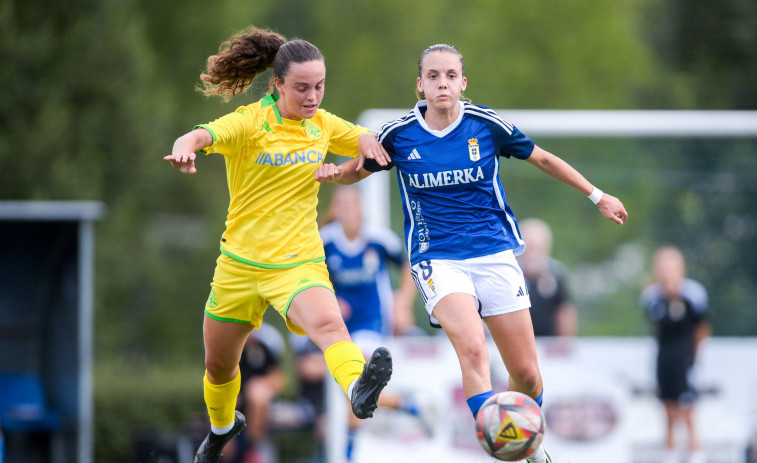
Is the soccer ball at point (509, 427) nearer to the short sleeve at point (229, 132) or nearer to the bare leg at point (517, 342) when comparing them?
the bare leg at point (517, 342)

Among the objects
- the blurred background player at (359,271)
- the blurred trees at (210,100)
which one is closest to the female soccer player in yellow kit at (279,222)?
the blurred background player at (359,271)

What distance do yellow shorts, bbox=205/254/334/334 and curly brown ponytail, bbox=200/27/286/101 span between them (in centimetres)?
97

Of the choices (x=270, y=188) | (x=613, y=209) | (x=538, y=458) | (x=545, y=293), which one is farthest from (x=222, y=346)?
Result: (x=545, y=293)

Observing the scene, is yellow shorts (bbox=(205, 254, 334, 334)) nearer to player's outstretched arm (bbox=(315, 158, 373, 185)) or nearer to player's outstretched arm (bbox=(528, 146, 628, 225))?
player's outstretched arm (bbox=(315, 158, 373, 185))

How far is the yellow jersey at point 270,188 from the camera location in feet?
16.8

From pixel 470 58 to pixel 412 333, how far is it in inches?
291

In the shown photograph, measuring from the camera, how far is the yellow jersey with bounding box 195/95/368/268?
5.11 m

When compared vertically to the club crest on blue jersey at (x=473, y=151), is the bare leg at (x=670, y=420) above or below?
below

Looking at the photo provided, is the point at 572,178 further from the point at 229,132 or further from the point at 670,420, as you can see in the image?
the point at 670,420

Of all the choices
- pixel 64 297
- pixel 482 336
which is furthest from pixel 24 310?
pixel 482 336

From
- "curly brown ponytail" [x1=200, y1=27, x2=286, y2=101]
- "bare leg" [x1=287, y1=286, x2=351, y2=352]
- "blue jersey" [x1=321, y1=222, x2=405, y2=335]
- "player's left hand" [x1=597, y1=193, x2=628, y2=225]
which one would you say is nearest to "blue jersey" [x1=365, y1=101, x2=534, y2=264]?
"player's left hand" [x1=597, y1=193, x2=628, y2=225]

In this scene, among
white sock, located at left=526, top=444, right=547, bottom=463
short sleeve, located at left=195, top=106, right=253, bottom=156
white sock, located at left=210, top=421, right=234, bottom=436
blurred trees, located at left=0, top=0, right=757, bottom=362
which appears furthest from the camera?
blurred trees, located at left=0, top=0, right=757, bottom=362

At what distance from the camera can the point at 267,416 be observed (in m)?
10.2

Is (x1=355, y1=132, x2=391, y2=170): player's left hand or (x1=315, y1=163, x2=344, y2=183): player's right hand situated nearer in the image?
(x1=315, y1=163, x2=344, y2=183): player's right hand
